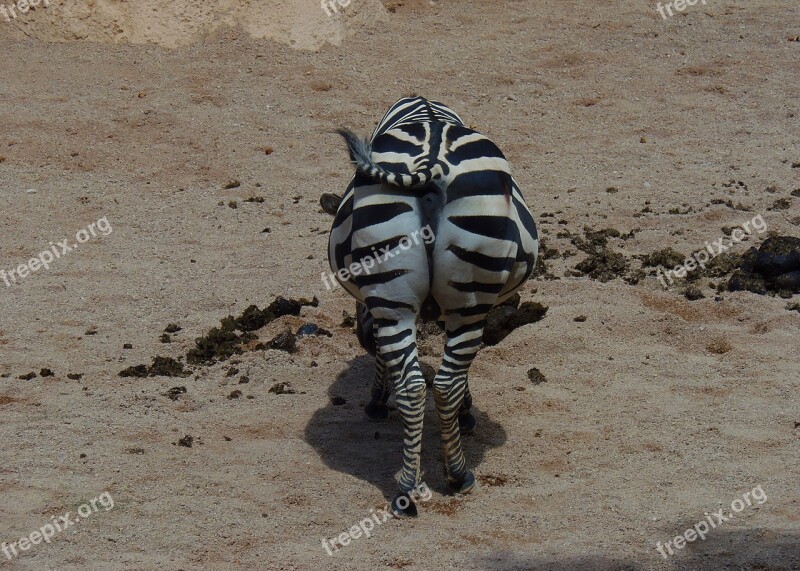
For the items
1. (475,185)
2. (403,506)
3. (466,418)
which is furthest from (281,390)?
(475,185)

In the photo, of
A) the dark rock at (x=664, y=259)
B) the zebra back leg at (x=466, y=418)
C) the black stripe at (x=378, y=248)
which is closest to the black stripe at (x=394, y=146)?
the black stripe at (x=378, y=248)

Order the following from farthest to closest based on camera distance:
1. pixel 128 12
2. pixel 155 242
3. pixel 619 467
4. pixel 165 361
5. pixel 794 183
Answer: pixel 128 12 → pixel 794 183 → pixel 155 242 → pixel 165 361 → pixel 619 467

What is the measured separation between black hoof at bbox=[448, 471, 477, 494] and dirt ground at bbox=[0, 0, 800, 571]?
6cm

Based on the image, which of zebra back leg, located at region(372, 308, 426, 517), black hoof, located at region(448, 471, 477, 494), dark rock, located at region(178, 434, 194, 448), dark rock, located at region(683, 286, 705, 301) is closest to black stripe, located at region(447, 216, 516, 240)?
zebra back leg, located at region(372, 308, 426, 517)

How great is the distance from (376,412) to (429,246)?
2.10m

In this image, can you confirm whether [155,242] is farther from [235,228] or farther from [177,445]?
[177,445]

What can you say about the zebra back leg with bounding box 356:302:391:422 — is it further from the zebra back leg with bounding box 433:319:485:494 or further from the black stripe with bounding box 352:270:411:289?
the black stripe with bounding box 352:270:411:289

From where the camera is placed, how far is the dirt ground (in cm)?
607

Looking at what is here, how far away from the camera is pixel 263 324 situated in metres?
8.59

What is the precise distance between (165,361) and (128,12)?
7027 millimetres

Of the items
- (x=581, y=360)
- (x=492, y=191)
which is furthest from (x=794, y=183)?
(x=492, y=191)

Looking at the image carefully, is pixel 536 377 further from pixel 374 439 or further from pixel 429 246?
pixel 429 246

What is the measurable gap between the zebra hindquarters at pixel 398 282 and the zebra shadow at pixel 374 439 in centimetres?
54

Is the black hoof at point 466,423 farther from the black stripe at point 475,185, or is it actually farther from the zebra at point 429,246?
the black stripe at point 475,185
